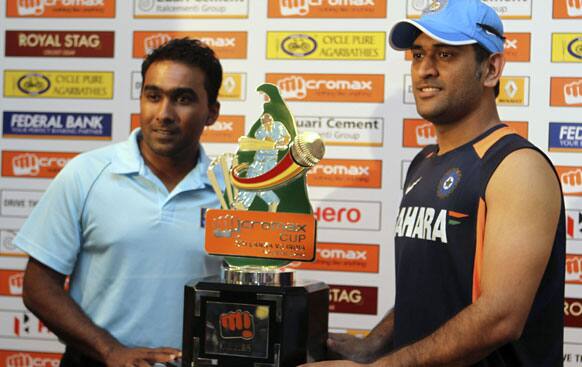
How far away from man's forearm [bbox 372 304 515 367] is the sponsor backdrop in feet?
3.53

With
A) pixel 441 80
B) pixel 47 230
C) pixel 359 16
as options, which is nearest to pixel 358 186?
pixel 359 16

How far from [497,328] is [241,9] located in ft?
5.47

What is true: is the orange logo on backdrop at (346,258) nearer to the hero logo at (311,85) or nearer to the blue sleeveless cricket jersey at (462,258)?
the hero logo at (311,85)

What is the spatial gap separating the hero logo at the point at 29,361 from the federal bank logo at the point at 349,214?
1.15 meters

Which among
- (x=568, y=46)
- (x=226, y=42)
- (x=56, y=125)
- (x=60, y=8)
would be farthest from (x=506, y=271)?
(x=60, y=8)

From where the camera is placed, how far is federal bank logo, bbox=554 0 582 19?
2721mm

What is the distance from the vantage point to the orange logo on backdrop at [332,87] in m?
2.86

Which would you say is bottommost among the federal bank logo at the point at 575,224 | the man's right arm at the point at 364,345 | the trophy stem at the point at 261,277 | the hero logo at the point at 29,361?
the hero logo at the point at 29,361

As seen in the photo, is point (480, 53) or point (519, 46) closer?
point (480, 53)

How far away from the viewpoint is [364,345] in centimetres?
219

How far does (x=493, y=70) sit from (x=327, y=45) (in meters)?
0.98

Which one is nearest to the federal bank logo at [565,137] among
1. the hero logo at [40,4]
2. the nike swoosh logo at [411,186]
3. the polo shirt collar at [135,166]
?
the nike swoosh logo at [411,186]

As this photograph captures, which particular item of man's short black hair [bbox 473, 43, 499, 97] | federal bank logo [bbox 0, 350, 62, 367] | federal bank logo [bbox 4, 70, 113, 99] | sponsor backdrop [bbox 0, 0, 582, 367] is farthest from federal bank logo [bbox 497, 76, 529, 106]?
federal bank logo [bbox 0, 350, 62, 367]

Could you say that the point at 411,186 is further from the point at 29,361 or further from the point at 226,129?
the point at 29,361
